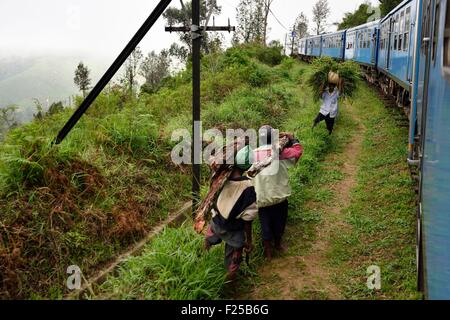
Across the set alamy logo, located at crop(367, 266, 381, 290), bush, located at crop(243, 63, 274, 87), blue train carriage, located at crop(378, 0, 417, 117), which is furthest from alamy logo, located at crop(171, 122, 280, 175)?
bush, located at crop(243, 63, 274, 87)

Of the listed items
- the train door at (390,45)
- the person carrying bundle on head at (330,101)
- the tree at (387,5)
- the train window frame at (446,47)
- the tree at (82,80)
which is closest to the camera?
the train window frame at (446,47)

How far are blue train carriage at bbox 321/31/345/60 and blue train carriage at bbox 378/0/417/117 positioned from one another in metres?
9.82

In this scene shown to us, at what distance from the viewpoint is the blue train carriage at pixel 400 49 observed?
9117 mm

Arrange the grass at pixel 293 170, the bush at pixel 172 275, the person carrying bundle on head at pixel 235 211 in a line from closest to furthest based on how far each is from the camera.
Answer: the bush at pixel 172 275 < the grass at pixel 293 170 < the person carrying bundle on head at pixel 235 211

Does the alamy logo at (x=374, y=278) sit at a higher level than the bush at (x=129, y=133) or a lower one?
lower

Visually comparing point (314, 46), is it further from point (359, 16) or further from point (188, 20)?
point (188, 20)

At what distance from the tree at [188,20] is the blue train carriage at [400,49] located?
13.0ft

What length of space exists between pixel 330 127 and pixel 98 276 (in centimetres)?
686

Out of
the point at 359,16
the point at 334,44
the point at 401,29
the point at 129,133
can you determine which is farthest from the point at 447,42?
the point at 359,16

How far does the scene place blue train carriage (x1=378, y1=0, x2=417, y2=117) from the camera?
29.9 feet

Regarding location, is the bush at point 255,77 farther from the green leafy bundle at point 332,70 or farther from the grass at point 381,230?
the grass at point 381,230

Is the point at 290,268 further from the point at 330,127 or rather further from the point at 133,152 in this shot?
the point at 330,127

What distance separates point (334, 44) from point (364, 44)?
7.91 m

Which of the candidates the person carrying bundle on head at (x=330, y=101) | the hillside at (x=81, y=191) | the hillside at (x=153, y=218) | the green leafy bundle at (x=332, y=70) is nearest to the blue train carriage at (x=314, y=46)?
the green leafy bundle at (x=332, y=70)
